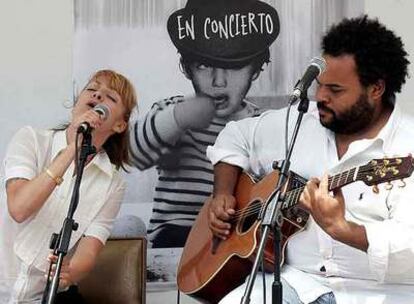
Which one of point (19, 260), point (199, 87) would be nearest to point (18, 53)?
point (199, 87)

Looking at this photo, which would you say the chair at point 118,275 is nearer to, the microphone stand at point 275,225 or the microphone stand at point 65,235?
the microphone stand at point 65,235

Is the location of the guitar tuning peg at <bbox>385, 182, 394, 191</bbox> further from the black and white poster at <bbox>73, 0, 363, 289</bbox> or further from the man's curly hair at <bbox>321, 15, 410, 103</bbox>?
the black and white poster at <bbox>73, 0, 363, 289</bbox>

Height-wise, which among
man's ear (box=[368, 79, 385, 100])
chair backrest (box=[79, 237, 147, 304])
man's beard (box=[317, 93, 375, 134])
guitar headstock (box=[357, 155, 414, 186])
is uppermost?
man's ear (box=[368, 79, 385, 100])

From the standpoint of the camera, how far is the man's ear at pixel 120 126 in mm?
2602

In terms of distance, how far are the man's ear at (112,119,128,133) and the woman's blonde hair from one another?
0.01m

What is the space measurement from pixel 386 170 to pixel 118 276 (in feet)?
3.72

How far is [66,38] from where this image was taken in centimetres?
302

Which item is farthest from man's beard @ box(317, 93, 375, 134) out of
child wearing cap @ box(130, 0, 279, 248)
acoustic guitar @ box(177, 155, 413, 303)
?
child wearing cap @ box(130, 0, 279, 248)

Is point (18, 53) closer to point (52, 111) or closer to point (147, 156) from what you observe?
point (52, 111)

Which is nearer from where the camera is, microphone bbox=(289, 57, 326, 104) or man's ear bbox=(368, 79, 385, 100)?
microphone bbox=(289, 57, 326, 104)

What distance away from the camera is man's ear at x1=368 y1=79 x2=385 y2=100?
2350 millimetres

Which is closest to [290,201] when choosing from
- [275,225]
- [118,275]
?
[275,225]

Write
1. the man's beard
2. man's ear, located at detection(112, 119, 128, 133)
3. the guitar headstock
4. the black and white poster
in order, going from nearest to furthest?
the guitar headstock < the man's beard < man's ear, located at detection(112, 119, 128, 133) < the black and white poster

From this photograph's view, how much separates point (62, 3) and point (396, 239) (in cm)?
158
